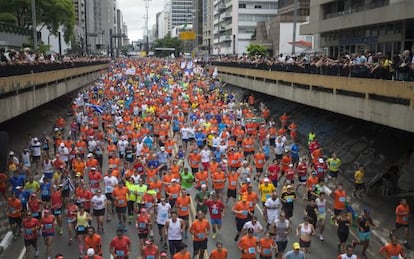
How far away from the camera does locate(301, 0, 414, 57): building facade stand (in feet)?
96.6

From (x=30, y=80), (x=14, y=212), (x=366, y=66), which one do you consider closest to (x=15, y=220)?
(x=14, y=212)

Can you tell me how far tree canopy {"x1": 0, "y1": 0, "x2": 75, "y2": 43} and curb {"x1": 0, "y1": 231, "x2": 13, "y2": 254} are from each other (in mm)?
42914

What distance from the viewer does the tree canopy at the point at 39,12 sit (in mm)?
52594

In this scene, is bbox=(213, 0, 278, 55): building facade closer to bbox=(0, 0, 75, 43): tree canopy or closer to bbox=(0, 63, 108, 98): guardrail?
bbox=(0, 0, 75, 43): tree canopy

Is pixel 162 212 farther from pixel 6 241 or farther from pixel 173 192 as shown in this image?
pixel 6 241

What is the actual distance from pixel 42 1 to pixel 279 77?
107 feet

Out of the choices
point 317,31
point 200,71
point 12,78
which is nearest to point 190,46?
point 200,71

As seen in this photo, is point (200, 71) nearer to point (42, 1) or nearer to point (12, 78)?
point (42, 1)

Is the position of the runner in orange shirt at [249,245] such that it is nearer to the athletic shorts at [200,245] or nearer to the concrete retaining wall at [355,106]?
the athletic shorts at [200,245]

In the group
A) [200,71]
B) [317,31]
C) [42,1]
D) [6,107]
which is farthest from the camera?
[200,71]

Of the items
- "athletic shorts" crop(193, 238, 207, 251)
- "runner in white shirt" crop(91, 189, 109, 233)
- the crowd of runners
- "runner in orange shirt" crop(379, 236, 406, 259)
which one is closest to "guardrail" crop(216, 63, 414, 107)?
the crowd of runners

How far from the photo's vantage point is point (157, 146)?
23734 millimetres

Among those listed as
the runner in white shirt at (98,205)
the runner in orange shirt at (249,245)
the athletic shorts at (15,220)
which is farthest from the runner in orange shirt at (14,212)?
the runner in orange shirt at (249,245)

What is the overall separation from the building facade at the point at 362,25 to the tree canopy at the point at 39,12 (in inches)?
1000
